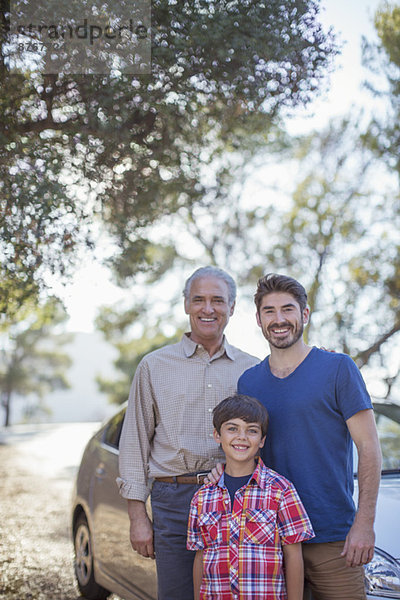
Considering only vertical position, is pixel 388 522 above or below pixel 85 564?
above

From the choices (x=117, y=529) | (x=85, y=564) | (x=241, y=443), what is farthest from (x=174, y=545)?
(x=85, y=564)

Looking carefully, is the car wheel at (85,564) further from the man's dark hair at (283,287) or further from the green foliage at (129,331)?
the green foliage at (129,331)

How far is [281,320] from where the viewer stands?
3336 millimetres

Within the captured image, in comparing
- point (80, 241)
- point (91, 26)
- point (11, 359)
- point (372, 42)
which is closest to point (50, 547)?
point (80, 241)

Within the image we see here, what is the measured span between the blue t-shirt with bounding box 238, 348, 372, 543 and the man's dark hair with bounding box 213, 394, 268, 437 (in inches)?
4.0

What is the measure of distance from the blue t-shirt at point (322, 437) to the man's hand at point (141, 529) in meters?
0.82

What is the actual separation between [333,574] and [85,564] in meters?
3.25

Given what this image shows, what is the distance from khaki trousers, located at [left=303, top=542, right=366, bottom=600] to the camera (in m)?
3.09

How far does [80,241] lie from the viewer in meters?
5.87

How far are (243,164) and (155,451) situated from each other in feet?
43.8

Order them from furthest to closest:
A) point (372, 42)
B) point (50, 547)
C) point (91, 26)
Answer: point (372, 42), point (50, 547), point (91, 26)

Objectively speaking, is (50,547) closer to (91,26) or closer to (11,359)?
(91,26)

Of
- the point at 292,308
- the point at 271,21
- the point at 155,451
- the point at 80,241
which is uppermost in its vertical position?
the point at 271,21

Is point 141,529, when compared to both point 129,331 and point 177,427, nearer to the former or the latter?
point 177,427
